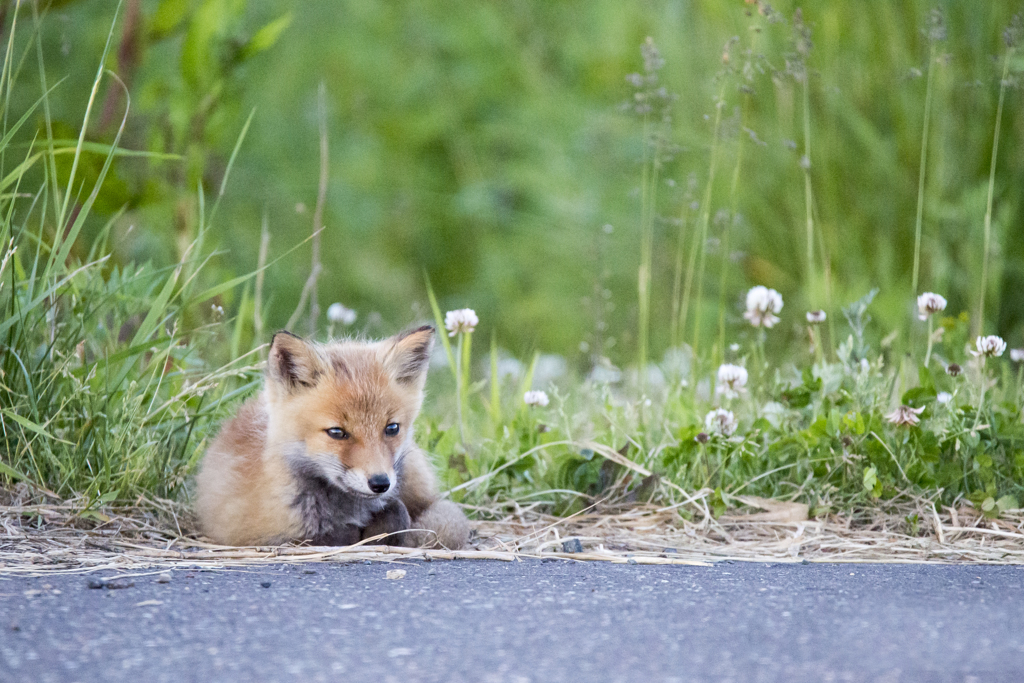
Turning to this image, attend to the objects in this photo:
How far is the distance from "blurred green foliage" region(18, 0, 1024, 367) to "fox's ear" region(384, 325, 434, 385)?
119 cm

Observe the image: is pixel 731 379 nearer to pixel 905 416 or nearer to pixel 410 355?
pixel 905 416

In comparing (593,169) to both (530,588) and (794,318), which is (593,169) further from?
(530,588)

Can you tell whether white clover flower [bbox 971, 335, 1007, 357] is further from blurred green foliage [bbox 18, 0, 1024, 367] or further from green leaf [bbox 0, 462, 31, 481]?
green leaf [bbox 0, 462, 31, 481]

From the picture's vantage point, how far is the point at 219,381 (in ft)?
11.7

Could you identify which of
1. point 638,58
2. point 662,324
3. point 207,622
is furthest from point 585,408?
point 638,58

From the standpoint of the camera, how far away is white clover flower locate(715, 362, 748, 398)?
12.5 ft

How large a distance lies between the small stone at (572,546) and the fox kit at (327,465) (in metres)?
0.27

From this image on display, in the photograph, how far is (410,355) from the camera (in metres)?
3.28

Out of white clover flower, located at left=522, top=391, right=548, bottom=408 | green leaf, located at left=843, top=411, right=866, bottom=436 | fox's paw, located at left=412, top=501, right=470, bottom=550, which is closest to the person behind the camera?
fox's paw, located at left=412, top=501, right=470, bottom=550

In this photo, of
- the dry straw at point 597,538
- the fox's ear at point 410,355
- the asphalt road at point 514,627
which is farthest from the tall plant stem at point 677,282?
the asphalt road at point 514,627

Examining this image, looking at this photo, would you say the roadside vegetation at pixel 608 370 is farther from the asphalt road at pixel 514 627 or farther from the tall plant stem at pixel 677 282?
the asphalt road at pixel 514 627

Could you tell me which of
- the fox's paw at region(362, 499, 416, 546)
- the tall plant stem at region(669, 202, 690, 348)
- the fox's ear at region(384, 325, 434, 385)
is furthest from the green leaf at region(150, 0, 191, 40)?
the fox's paw at region(362, 499, 416, 546)

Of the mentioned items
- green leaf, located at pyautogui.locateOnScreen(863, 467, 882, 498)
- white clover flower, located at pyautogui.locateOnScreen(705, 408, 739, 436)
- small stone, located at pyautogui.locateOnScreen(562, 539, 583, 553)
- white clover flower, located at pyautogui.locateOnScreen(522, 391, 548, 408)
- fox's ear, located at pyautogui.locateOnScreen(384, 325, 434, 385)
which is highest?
fox's ear, located at pyautogui.locateOnScreen(384, 325, 434, 385)

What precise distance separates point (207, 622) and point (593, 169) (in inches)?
240
